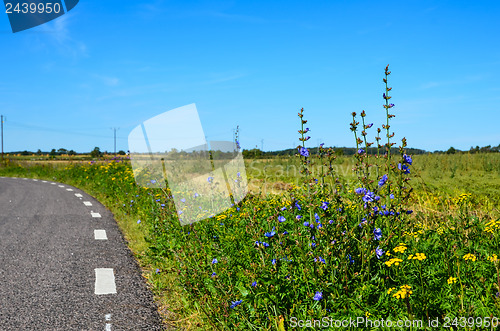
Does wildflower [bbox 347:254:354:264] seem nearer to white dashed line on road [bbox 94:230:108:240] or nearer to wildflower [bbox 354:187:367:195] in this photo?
wildflower [bbox 354:187:367:195]

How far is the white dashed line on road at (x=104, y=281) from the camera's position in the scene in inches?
157

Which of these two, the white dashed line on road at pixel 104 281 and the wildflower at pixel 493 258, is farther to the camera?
the white dashed line on road at pixel 104 281

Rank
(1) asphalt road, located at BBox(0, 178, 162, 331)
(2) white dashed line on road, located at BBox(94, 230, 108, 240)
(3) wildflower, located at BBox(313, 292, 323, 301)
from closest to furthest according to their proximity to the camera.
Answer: (3) wildflower, located at BBox(313, 292, 323, 301) → (1) asphalt road, located at BBox(0, 178, 162, 331) → (2) white dashed line on road, located at BBox(94, 230, 108, 240)

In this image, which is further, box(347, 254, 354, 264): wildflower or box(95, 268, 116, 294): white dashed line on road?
box(95, 268, 116, 294): white dashed line on road

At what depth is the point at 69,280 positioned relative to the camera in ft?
14.1

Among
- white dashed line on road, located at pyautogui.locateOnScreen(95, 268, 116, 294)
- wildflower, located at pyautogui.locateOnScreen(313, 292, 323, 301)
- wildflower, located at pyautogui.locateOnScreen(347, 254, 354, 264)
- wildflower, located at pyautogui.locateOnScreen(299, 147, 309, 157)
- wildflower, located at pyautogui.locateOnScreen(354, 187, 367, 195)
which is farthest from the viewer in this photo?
white dashed line on road, located at pyautogui.locateOnScreen(95, 268, 116, 294)

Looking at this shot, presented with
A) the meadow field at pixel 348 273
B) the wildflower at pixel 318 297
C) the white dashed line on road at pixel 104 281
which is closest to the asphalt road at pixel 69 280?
the white dashed line on road at pixel 104 281

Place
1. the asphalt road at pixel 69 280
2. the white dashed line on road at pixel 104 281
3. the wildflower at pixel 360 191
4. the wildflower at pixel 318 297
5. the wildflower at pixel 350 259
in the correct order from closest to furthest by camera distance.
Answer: the wildflower at pixel 318 297 < the wildflower at pixel 360 191 < the wildflower at pixel 350 259 < the asphalt road at pixel 69 280 < the white dashed line on road at pixel 104 281

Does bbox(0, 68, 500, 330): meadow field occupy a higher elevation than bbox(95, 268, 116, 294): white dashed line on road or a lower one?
higher

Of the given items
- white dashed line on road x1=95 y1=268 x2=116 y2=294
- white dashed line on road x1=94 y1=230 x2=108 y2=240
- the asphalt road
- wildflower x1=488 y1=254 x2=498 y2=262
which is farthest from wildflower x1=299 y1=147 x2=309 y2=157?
white dashed line on road x1=94 y1=230 x2=108 y2=240

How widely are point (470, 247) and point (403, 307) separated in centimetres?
110

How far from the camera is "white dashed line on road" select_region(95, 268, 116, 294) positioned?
157 inches

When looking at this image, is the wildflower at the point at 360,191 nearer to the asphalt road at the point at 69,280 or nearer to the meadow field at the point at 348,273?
the meadow field at the point at 348,273

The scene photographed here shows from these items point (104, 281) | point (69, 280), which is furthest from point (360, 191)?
point (69, 280)
